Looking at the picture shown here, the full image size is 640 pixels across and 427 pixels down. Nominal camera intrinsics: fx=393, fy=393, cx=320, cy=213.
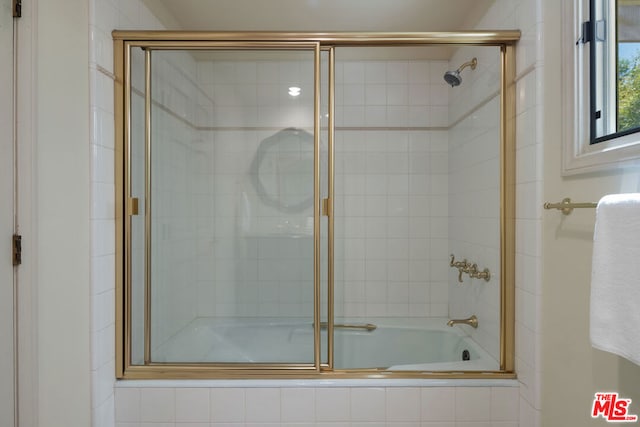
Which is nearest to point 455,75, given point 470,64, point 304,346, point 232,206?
point 470,64

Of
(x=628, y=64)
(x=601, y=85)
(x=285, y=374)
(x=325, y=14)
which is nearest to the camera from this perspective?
(x=628, y=64)

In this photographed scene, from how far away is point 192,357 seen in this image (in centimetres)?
181

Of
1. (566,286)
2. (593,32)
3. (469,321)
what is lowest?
(469,321)

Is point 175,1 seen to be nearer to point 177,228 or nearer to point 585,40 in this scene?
point 177,228

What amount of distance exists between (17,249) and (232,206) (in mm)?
865

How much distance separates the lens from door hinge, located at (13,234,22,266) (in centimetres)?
125

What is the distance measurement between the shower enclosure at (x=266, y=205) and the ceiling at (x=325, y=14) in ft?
0.70

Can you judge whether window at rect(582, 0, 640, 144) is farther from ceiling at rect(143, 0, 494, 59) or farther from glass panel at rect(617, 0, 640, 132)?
ceiling at rect(143, 0, 494, 59)

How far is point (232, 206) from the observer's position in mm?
1912

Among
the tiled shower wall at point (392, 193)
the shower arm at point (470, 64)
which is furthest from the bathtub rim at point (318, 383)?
the shower arm at point (470, 64)

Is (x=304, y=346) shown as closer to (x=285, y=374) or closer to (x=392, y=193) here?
(x=285, y=374)

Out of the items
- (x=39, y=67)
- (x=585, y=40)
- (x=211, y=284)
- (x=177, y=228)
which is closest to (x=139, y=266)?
(x=177, y=228)

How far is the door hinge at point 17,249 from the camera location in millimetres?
1247

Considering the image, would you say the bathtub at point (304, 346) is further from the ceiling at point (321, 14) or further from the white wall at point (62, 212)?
the ceiling at point (321, 14)
